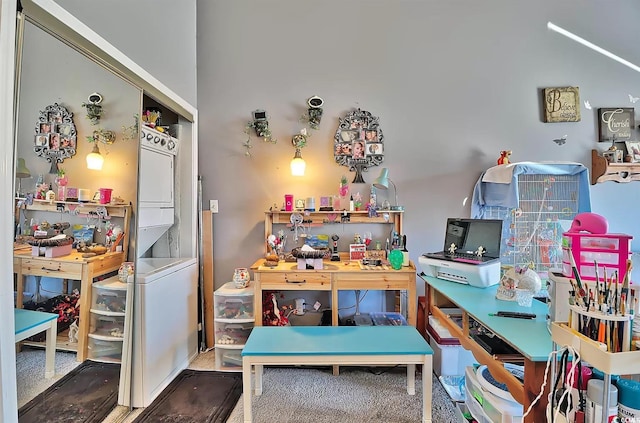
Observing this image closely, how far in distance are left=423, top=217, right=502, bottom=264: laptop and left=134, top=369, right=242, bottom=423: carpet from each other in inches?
66.2

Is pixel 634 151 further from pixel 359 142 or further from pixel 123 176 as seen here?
pixel 123 176

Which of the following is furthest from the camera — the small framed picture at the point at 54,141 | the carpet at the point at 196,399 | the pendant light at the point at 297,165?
the pendant light at the point at 297,165

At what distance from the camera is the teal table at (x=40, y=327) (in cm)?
130

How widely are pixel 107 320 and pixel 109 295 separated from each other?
0.45 feet

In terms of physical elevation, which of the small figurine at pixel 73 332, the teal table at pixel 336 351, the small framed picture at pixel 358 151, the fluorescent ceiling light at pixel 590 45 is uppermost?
the fluorescent ceiling light at pixel 590 45

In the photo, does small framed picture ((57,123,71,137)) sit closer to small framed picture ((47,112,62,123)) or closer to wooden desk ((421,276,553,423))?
small framed picture ((47,112,62,123))

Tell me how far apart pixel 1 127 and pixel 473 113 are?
3153 millimetres

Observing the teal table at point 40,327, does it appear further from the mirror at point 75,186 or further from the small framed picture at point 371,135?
the small framed picture at point 371,135

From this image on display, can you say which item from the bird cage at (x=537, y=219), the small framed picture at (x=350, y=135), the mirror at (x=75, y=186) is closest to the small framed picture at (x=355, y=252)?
the small framed picture at (x=350, y=135)

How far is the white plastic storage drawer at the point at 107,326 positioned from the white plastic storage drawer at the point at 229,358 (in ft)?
2.64

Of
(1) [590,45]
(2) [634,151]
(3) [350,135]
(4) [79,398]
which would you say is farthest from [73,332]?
(1) [590,45]

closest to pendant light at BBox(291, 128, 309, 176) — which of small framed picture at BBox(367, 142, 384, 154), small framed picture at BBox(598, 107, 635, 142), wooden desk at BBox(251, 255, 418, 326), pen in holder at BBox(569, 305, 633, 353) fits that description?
small framed picture at BBox(367, 142, 384, 154)

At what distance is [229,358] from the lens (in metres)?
2.57

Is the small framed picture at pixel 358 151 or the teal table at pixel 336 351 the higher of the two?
the small framed picture at pixel 358 151
